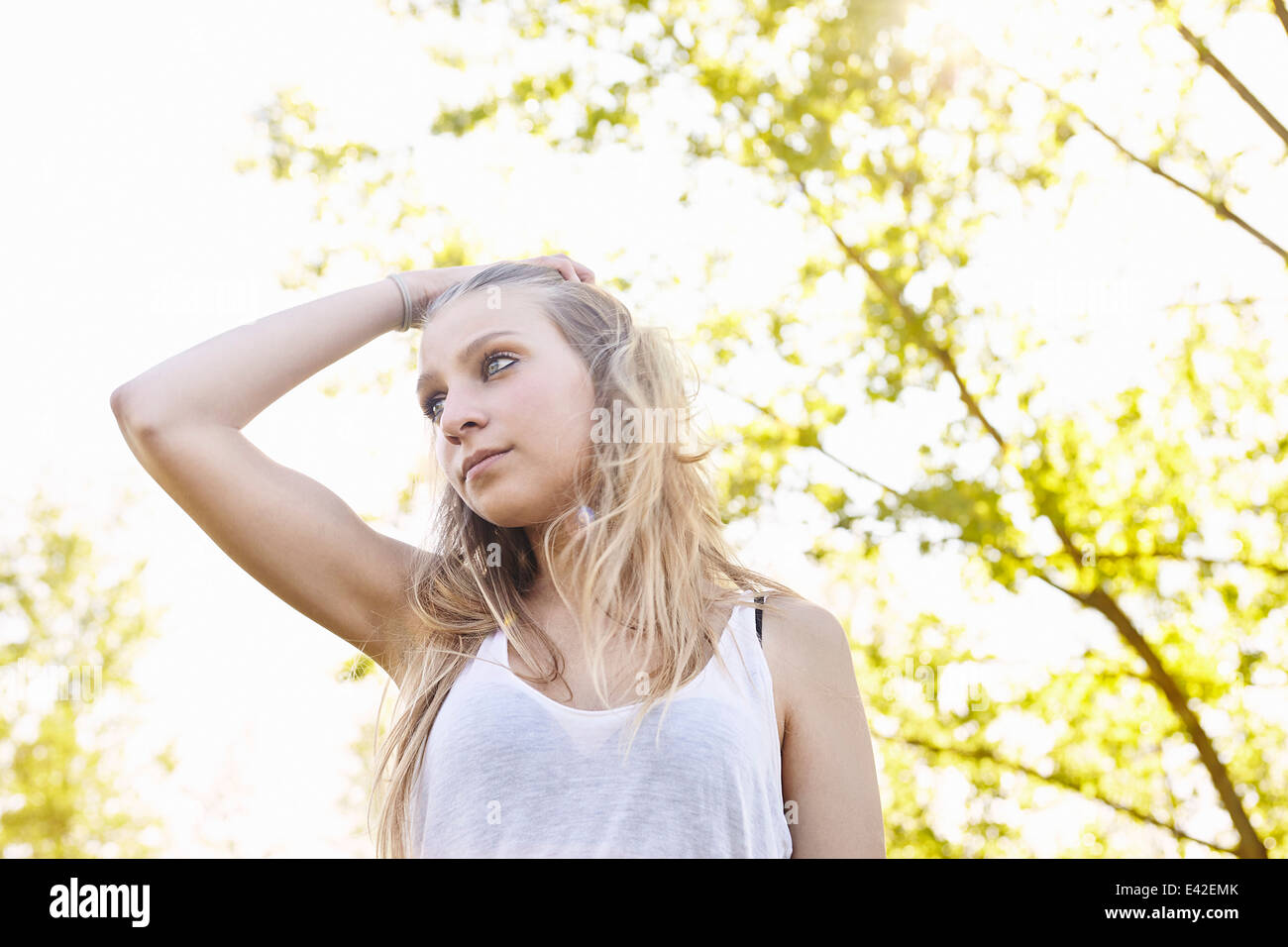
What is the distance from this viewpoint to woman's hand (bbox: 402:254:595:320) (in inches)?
88.8

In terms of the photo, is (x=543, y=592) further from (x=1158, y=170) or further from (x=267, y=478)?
(x=1158, y=170)

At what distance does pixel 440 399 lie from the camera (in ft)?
6.84

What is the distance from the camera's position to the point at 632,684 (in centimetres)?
182

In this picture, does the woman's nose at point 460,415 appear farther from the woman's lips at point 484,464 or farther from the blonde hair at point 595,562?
the blonde hair at point 595,562

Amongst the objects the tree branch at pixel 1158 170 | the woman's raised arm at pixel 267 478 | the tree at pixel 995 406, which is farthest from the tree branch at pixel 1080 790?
the woman's raised arm at pixel 267 478

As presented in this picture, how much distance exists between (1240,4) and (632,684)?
4.60 metres

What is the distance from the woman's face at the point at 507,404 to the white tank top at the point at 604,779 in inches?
13.8

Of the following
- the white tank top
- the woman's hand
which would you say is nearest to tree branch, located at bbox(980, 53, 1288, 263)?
the woman's hand

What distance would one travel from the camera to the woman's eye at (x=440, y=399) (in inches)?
77.6

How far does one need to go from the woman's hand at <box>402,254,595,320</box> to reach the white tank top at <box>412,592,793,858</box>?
906 millimetres

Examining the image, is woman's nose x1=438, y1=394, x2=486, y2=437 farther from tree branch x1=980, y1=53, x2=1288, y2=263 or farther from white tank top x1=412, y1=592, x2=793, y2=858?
tree branch x1=980, y1=53, x2=1288, y2=263

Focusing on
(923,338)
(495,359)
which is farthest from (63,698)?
(495,359)

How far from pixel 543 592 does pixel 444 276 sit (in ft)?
2.44

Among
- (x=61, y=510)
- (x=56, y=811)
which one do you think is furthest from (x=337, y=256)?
(x=56, y=811)
